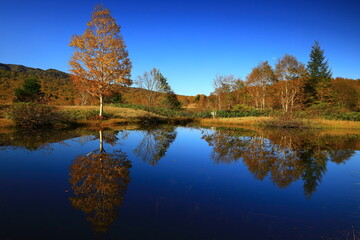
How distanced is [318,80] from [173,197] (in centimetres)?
4987

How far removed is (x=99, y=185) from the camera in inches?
205

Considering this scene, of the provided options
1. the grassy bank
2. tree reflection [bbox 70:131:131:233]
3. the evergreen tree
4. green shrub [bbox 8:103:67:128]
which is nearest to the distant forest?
the evergreen tree

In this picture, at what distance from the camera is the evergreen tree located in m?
41.5

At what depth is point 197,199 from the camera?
479 centimetres

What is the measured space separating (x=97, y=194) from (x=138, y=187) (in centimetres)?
99

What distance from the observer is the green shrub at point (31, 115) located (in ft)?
54.0

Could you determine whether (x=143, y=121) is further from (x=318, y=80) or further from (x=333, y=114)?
(x=318, y=80)

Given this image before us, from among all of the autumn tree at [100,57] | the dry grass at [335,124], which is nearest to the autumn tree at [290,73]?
the dry grass at [335,124]

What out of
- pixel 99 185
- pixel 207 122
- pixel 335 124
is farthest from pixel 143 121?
pixel 335 124

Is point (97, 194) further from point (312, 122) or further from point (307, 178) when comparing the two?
point (312, 122)

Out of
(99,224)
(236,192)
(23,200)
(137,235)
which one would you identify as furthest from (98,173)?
(236,192)

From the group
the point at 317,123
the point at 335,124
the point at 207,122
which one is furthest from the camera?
the point at 207,122

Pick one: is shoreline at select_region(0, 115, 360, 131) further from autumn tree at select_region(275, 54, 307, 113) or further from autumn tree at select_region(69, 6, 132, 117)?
autumn tree at select_region(275, 54, 307, 113)

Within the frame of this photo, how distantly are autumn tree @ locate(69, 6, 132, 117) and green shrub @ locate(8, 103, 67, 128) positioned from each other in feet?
14.1
